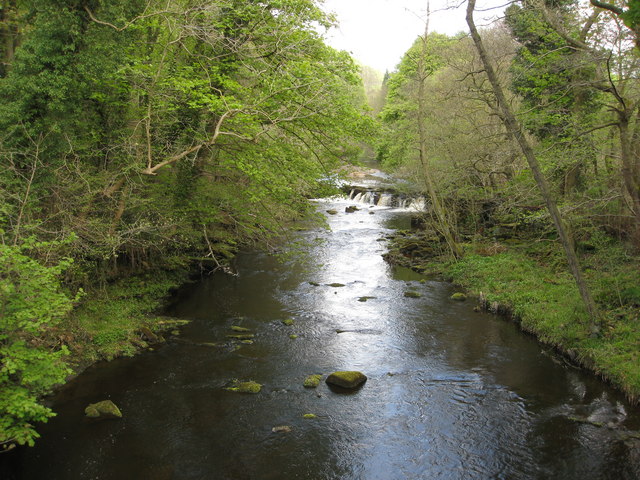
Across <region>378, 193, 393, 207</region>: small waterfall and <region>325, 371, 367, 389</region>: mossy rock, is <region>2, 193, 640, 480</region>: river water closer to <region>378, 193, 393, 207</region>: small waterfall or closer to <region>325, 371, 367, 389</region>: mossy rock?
<region>325, 371, 367, 389</region>: mossy rock

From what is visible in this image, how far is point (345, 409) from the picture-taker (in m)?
8.82

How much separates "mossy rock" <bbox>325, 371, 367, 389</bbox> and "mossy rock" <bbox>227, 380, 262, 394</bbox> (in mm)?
1551

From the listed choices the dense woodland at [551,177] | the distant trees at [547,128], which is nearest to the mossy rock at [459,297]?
the dense woodland at [551,177]

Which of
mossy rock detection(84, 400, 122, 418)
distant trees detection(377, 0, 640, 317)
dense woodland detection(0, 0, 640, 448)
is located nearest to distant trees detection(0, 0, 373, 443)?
dense woodland detection(0, 0, 640, 448)

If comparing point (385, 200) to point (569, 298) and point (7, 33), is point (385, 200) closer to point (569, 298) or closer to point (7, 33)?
point (569, 298)

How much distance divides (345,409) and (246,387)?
217cm

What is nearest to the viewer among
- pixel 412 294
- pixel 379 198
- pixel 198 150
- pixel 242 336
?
pixel 242 336

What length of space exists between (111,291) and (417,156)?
16.1 meters

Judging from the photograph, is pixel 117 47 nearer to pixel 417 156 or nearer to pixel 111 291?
pixel 111 291

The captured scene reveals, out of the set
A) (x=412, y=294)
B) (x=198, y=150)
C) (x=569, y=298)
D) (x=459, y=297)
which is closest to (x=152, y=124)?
(x=198, y=150)

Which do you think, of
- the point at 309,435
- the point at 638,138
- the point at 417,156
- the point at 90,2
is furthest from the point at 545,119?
the point at 90,2

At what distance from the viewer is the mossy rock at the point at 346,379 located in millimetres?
9586

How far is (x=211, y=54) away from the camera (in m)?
12.5

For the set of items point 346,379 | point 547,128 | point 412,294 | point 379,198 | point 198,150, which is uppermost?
point 547,128
